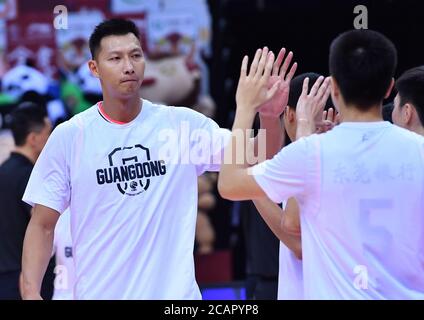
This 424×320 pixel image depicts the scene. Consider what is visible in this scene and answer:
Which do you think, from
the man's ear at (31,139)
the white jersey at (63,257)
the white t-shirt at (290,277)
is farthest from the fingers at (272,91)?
the man's ear at (31,139)

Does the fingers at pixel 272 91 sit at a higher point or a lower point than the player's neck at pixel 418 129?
higher

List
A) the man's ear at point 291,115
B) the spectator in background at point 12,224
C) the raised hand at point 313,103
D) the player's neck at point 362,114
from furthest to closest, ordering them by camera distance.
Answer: the spectator in background at point 12,224
the man's ear at point 291,115
the raised hand at point 313,103
the player's neck at point 362,114

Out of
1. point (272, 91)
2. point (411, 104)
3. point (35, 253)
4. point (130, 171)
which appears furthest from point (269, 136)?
point (35, 253)

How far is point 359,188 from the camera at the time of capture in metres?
3.84

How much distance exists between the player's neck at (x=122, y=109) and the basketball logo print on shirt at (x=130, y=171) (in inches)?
8.9

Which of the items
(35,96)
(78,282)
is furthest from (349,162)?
(35,96)

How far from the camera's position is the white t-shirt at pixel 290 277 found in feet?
14.8

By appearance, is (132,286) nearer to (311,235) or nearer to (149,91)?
(311,235)

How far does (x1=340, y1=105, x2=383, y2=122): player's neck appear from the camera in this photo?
3.95 metres

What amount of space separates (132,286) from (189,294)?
0.28 m

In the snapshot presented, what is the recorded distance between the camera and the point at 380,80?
12.9 feet

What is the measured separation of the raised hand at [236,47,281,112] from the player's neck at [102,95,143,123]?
3.47 ft

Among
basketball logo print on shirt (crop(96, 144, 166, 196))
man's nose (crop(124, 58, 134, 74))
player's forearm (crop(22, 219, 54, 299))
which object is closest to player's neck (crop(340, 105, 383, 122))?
basketball logo print on shirt (crop(96, 144, 166, 196))

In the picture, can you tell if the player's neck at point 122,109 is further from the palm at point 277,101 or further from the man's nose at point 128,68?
the palm at point 277,101
